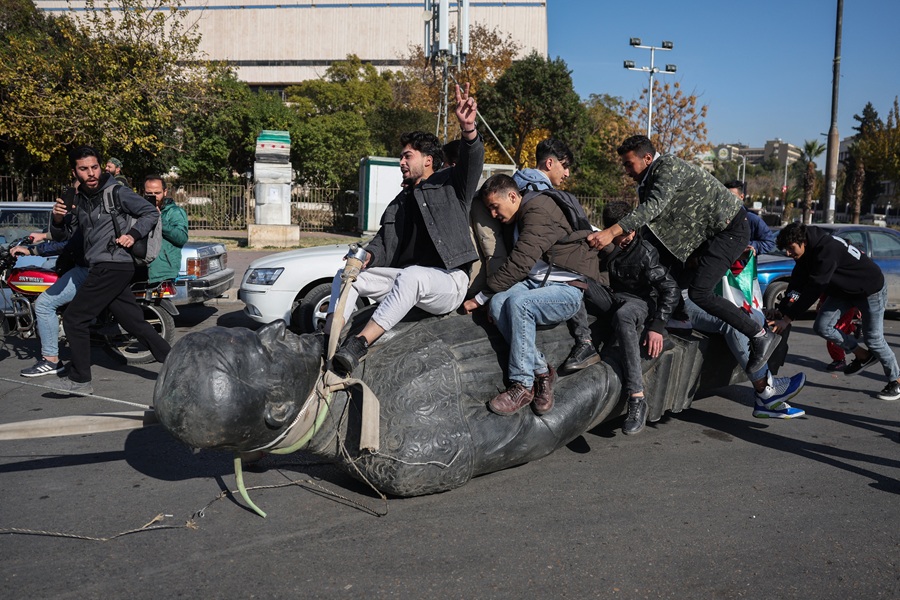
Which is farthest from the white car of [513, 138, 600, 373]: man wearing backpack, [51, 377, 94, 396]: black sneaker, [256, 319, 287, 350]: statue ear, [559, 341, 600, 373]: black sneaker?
[256, 319, 287, 350]: statue ear

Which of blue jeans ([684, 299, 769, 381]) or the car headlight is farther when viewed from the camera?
the car headlight

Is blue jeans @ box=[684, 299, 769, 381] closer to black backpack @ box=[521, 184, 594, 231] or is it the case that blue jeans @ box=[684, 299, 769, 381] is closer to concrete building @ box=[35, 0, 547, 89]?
black backpack @ box=[521, 184, 594, 231]

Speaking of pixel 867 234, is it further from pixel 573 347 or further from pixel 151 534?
pixel 151 534

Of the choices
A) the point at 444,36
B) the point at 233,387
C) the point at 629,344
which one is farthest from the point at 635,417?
the point at 444,36

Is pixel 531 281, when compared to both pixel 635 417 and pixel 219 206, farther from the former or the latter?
pixel 219 206

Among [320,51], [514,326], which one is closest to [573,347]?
[514,326]

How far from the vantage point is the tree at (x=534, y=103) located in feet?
98.5

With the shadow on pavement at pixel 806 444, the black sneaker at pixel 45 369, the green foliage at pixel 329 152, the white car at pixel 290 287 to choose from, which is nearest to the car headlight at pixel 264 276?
the white car at pixel 290 287

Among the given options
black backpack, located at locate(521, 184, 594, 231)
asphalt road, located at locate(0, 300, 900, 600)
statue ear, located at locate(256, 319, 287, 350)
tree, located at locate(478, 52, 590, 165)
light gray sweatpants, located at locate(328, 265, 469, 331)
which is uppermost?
tree, located at locate(478, 52, 590, 165)

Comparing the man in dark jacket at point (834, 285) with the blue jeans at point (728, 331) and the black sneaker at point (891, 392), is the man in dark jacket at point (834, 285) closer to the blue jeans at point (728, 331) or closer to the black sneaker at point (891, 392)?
the black sneaker at point (891, 392)

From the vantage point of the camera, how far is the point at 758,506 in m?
3.99

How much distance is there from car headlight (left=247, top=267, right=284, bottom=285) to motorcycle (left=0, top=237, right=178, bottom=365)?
0.92m

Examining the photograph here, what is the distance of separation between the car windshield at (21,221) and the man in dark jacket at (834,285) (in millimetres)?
8763

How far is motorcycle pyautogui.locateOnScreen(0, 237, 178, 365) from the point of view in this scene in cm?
756
